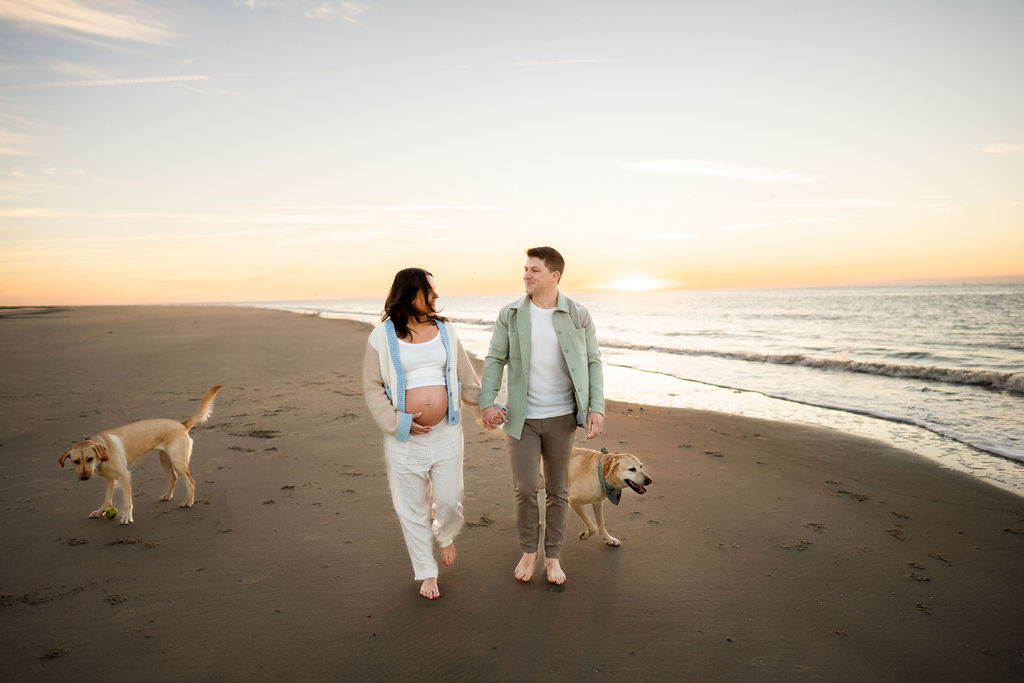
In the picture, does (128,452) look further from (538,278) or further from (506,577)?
(538,278)

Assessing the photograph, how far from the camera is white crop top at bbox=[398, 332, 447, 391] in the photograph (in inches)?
127

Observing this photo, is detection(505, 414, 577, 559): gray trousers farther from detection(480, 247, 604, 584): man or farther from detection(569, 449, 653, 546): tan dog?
detection(569, 449, 653, 546): tan dog

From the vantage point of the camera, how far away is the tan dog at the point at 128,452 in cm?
427

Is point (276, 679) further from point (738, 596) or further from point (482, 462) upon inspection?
point (482, 462)

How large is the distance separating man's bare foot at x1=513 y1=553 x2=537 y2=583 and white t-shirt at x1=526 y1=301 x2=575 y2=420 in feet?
3.19

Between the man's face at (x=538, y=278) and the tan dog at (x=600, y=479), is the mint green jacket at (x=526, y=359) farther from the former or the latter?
the tan dog at (x=600, y=479)

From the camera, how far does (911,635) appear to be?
3.00 m

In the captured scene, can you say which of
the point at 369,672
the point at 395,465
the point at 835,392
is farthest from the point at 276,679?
the point at 835,392

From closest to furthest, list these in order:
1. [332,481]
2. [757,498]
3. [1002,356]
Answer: [757,498] < [332,481] < [1002,356]

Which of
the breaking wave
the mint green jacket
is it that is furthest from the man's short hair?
the breaking wave

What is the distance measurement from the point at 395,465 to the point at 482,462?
3.06 meters

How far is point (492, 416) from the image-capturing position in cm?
348

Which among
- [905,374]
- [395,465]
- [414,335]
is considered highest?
[414,335]

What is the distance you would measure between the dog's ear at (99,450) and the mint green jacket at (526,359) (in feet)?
10.6
